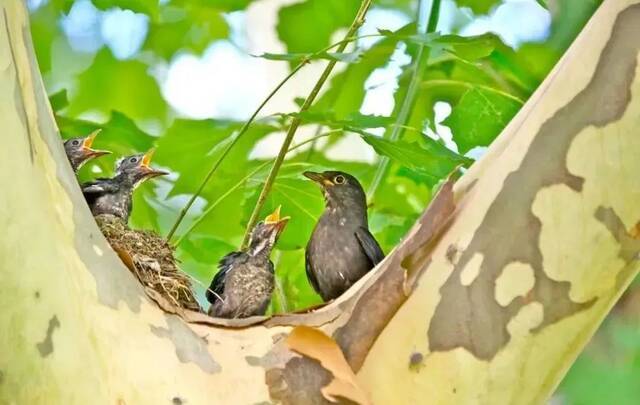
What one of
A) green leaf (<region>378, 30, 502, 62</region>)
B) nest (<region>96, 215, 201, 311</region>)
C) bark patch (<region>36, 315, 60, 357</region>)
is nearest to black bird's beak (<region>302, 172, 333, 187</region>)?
nest (<region>96, 215, 201, 311</region>)

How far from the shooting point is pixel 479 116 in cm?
250

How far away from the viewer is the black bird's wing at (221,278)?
7.64 ft

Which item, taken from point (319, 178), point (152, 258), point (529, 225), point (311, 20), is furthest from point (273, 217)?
Answer: point (529, 225)

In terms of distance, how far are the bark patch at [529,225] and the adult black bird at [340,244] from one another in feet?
2.92

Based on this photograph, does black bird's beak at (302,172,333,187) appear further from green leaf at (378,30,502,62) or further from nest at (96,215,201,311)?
green leaf at (378,30,502,62)

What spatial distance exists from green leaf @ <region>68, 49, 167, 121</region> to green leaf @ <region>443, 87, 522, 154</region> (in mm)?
1040

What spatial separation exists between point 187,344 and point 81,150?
44.8 inches

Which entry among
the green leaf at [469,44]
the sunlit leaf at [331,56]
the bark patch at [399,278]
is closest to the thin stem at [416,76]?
the green leaf at [469,44]

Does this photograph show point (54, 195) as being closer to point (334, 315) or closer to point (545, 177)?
point (334, 315)

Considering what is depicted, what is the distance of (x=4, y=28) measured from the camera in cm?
138

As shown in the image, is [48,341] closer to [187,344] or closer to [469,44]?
[187,344]

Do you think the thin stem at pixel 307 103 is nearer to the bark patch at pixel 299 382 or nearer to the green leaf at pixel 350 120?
the green leaf at pixel 350 120

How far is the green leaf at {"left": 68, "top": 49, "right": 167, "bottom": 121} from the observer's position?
309 centimetres

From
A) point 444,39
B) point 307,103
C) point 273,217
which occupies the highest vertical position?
point 444,39
